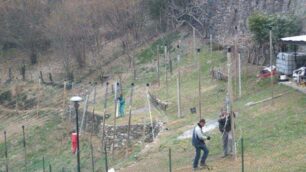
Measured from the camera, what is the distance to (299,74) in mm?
22266

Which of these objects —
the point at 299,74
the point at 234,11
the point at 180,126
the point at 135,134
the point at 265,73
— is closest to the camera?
the point at 299,74

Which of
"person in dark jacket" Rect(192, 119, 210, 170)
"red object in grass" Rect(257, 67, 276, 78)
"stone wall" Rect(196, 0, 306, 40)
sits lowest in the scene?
"person in dark jacket" Rect(192, 119, 210, 170)

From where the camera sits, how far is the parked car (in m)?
22.1

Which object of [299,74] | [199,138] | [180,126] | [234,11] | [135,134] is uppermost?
[234,11]

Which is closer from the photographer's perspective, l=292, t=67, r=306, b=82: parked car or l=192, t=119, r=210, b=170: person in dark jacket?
l=192, t=119, r=210, b=170: person in dark jacket

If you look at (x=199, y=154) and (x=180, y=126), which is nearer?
(x=199, y=154)

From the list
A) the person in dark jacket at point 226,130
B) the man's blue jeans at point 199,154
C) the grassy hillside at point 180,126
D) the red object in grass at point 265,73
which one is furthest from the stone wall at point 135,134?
the man's blue jeans at point 199,154

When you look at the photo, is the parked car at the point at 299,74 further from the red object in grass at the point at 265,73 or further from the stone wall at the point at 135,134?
the stone wall at the point at 135,134

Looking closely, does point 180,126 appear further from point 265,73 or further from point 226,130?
point 226,130

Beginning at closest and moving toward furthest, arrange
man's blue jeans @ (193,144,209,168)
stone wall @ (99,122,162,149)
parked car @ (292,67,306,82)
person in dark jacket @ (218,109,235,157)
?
1. man's blue jeans @ (193,144,209,168)
2. person in dark jacket @ (218,109,235,157)
3. parked car @ (292,67,306,82)
4. stone wall @ (99,122,162,149)

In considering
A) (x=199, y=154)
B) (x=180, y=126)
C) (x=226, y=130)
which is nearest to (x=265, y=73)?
(x=180, y=126)

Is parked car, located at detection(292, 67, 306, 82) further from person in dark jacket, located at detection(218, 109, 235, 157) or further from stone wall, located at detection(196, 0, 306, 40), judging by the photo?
person in dark jacket, located at detection(218, 109, 235, 157)

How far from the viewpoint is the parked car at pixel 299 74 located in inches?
869

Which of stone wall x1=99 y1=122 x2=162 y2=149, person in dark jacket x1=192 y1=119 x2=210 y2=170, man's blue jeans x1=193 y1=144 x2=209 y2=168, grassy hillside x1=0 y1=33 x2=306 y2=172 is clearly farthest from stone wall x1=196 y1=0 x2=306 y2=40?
person in dark jacket x1=192 y1=119 x2=210 y2=170
